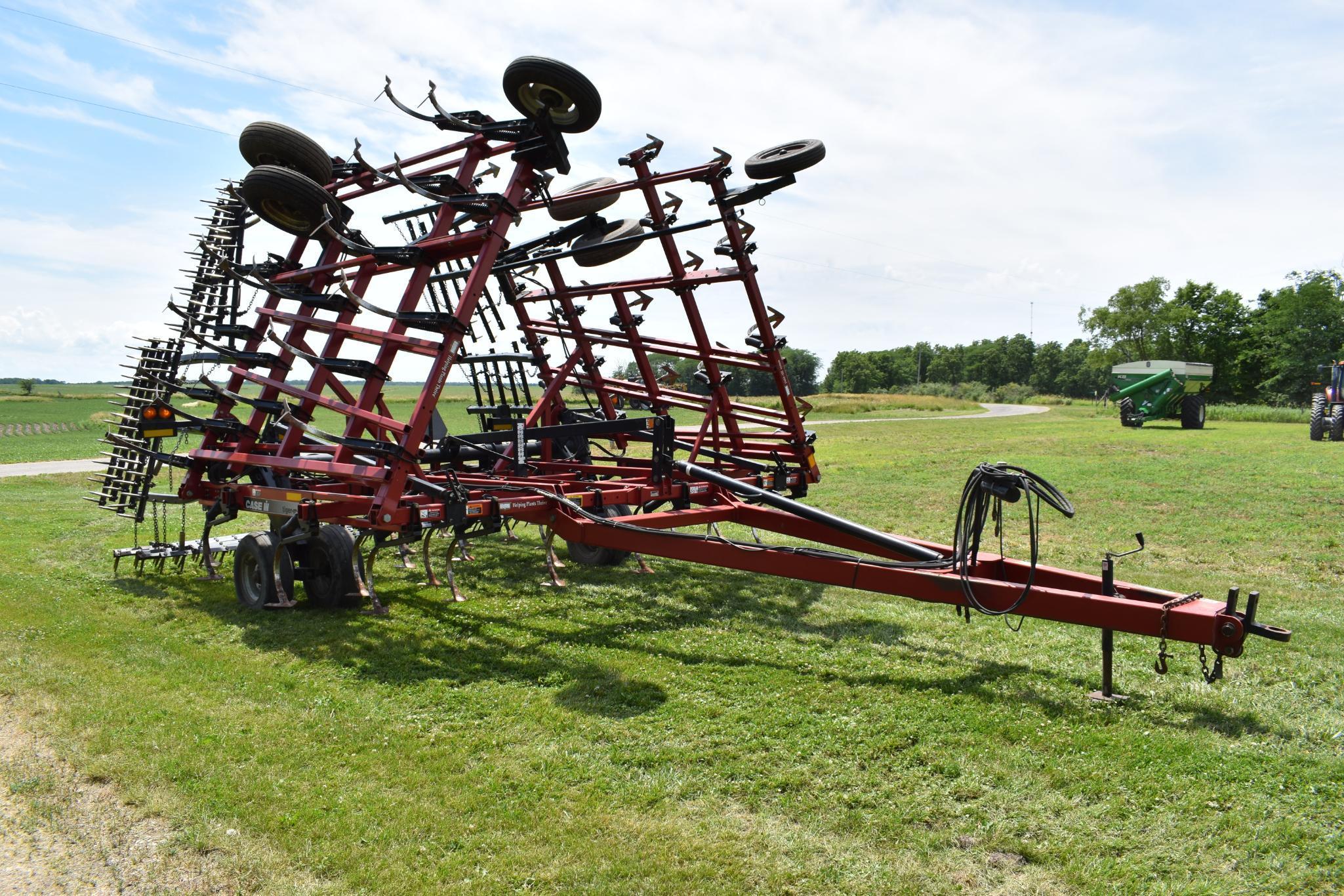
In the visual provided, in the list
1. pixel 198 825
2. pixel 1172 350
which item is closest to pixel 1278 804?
pixel 198 825

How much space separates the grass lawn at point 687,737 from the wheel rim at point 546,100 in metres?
3.86

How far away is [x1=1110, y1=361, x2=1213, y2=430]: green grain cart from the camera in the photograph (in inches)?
1215

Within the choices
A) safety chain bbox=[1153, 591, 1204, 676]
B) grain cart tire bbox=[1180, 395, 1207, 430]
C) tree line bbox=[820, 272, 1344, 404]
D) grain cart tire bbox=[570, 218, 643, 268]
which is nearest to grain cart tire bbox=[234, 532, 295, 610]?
grain cart tire bbox=[570, 218, 643, 268]

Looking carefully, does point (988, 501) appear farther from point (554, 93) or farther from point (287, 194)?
point (287, 194)

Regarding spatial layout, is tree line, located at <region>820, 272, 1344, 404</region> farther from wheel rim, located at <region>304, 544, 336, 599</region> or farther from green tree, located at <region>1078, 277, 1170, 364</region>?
wheel rim, located at <region>304, 544, 336, 599</region>

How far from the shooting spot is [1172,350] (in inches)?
2670

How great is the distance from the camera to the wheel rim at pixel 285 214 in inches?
273

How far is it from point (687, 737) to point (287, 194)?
16.5 ft

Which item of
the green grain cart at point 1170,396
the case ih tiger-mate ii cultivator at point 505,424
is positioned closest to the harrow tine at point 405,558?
the case ih tiger-mate ii cultivator at point 505,424

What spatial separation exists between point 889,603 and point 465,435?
4313mm

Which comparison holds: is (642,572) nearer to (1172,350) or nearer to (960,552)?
(960,552)

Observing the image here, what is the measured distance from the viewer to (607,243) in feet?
26.3

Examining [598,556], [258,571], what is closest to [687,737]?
[258,571]

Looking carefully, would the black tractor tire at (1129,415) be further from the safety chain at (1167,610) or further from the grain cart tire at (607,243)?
the safety chain at (1167,610)
